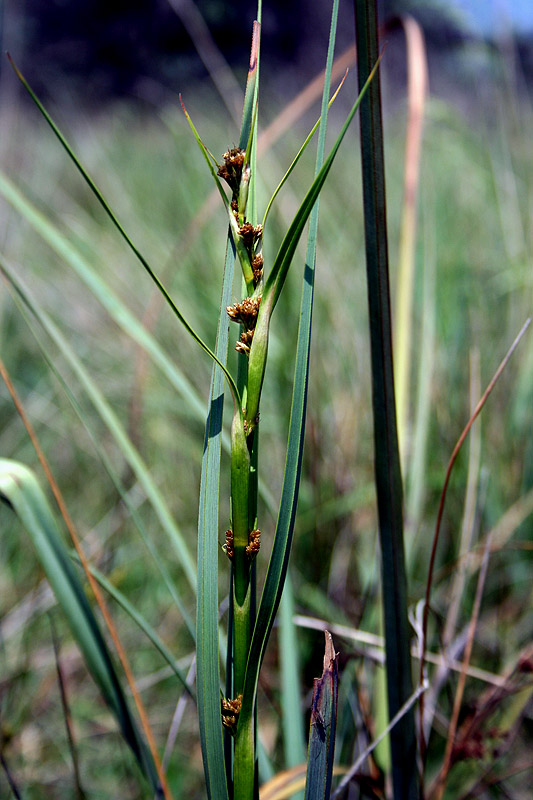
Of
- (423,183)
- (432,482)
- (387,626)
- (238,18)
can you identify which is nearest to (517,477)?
(432,482)

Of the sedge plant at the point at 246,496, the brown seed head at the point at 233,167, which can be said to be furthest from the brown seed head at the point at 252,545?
the brown seed head at the point at 233,167

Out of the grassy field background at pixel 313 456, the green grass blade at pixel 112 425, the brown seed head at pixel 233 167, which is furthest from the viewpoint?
the grassy field background at pixel 313 456

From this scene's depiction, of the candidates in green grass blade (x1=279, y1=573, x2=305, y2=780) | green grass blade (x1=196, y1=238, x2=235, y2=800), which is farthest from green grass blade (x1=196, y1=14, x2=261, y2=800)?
green grass blade (x1=279, y1=573, x2=305, y2=780)

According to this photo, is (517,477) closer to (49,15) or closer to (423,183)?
(423,183)

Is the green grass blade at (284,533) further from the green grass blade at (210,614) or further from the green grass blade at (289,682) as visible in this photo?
the green grass blade at (289,682)

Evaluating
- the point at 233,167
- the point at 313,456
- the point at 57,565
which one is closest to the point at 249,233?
the point at 233,167
